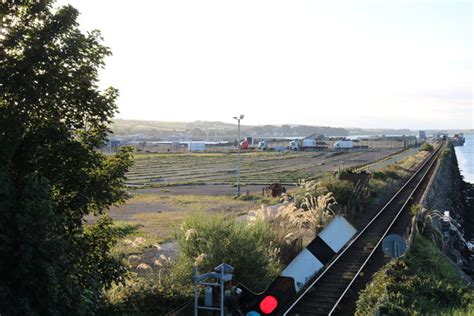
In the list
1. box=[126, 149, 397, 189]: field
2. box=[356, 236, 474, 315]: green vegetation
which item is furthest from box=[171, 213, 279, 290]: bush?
box=[126, 149, 397, 189]: field

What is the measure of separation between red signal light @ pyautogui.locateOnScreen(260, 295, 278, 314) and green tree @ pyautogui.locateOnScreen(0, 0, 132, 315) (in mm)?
→ 2552

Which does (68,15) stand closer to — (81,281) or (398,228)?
(81,281)

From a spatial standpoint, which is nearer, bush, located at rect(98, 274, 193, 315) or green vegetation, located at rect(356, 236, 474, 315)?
bush, located at rect(98, 274, 193, 315)

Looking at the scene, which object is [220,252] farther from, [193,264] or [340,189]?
[340,189]

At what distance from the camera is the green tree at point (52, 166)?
23.5 feet

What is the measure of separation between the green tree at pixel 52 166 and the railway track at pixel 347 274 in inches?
212

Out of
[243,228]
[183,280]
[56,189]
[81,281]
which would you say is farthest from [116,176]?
[243,228]

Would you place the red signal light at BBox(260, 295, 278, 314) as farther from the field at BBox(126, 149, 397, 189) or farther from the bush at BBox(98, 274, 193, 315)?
the field at BBox(126, 149, 397, 189)

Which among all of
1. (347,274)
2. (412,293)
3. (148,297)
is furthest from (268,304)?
(347,274)

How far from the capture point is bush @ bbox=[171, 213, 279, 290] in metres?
12.4

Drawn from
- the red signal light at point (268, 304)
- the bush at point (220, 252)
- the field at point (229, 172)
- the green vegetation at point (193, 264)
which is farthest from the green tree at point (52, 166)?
the field at point (229, 172)

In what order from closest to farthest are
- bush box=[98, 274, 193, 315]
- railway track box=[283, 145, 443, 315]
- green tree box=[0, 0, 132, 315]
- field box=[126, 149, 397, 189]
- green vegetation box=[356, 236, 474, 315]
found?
green tree box=[0, 0, 132, 315] < bush box=[98, 274, 193, 315] < green vegetation box=[356, 236, 474, 315] < railway track box=[283, 145, 443, 315] < field box=[126, 149, 397, 189]

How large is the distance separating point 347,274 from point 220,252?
4945 millimetres

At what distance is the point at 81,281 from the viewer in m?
8.09
